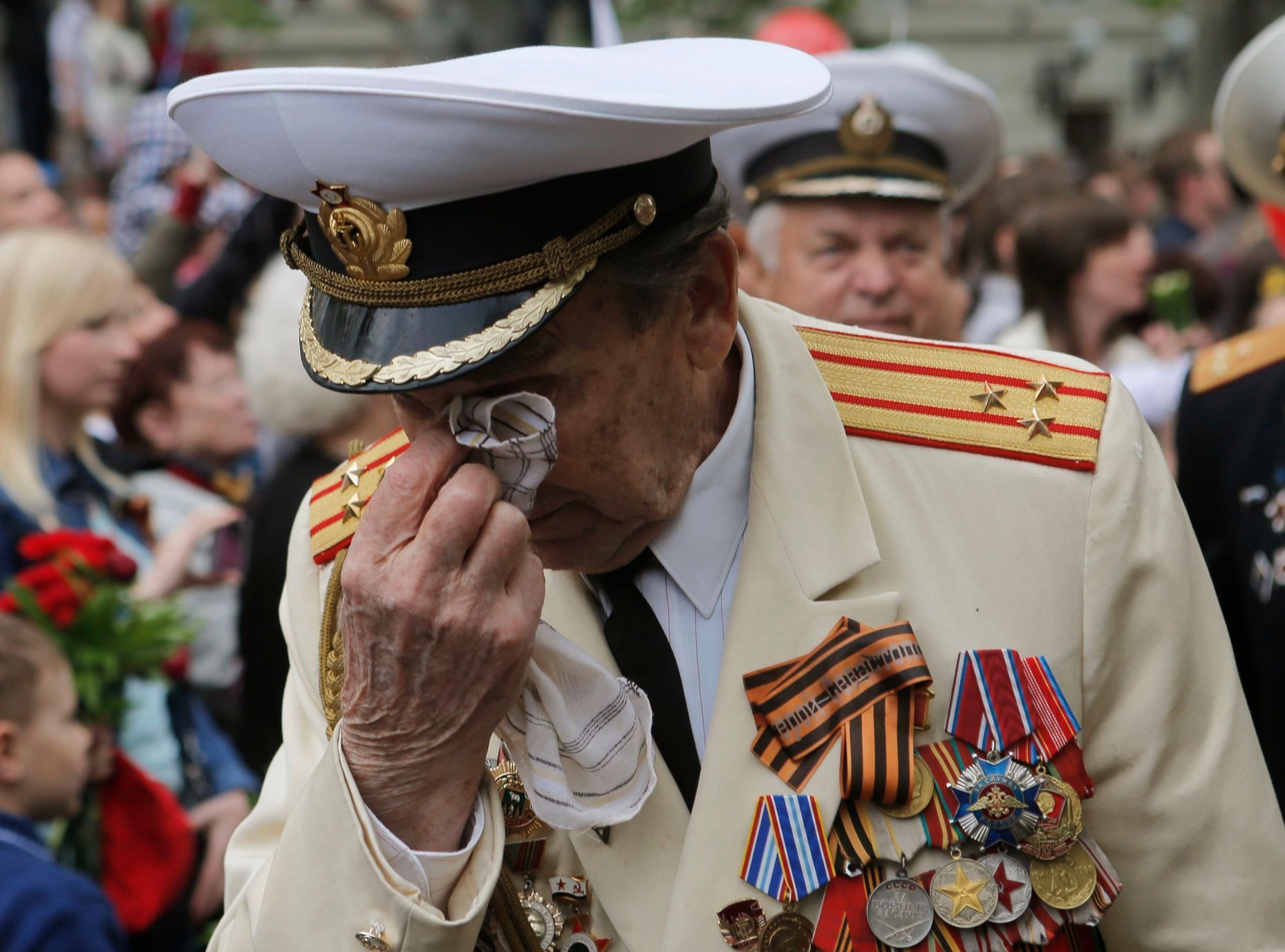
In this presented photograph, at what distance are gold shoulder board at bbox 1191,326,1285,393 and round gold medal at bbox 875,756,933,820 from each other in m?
1.81

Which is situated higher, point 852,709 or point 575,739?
point 852,709

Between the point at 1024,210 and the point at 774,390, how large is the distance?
14.6 feet

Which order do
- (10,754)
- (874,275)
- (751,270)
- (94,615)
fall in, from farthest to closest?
(751,270) → (874,275) → (94,615) → (10,754)

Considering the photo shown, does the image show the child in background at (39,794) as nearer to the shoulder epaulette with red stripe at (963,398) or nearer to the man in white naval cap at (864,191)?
the shoulder epaulette with red stripe at (963,398)

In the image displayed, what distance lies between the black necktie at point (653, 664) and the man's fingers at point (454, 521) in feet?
1.62

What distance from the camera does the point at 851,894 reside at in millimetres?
2254

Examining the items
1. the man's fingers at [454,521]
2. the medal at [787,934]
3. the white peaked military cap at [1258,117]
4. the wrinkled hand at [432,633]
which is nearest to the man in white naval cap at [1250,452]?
the white peaked military cap at [1258,117]

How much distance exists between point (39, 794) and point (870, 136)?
2.63 meters

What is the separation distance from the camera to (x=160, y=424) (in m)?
5.67

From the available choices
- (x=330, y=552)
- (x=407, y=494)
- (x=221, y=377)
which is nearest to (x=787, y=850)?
(x=407, y=494)

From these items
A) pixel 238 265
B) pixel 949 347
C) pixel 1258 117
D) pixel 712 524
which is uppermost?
pixel 238 265

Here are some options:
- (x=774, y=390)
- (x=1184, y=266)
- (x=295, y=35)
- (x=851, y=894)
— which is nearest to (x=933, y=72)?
(x=774, y=390)

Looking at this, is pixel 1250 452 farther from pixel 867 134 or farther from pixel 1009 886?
pixel 1009 886

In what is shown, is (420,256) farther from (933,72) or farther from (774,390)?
(933,72)
